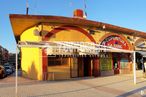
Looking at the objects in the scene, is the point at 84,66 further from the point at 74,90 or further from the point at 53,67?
the point at 74,90

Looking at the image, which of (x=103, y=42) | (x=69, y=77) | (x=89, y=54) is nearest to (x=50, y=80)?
(x=69, y=77)

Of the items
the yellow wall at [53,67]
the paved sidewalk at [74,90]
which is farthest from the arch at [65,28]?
the paved sidewalk at [74,90]

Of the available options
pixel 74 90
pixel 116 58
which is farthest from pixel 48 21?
pixel 116 58

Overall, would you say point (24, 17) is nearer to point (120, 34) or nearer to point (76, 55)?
point (76, 55)

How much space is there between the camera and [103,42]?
88.6ft

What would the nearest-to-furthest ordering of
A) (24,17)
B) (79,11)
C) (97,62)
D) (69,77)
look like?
1. (24,17)
2. (69,77)
3. (97,62)
4. (79,11)

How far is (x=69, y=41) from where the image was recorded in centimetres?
2352

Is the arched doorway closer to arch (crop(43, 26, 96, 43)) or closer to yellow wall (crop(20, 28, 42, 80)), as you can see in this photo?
arch (crop(43, 26, 96, 43))

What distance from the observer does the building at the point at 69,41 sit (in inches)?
883

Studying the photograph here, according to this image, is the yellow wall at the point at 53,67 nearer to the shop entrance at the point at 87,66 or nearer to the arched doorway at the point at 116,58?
the shop entrance at the point at 87,66

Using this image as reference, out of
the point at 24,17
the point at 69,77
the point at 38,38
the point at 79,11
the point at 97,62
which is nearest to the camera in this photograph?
the point at 24,17

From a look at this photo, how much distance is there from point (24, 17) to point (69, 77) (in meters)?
6.93

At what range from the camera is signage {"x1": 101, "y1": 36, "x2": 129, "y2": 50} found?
27503mm

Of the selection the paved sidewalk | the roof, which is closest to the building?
the roof
